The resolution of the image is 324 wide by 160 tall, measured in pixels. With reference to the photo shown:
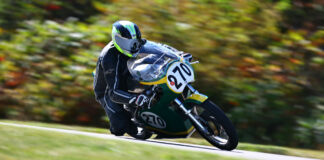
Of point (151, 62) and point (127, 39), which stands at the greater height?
point (127, 39)

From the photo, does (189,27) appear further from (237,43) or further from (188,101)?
(188,101)

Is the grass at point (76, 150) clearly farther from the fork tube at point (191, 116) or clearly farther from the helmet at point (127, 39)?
the helmet at point (127, 39)

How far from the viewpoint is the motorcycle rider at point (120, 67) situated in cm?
724

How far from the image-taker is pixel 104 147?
20.3 feet

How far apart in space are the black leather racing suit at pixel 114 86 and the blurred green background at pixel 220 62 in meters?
3.51

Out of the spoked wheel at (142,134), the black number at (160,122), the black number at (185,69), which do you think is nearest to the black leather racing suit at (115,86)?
the spoked wheel at (142,134)

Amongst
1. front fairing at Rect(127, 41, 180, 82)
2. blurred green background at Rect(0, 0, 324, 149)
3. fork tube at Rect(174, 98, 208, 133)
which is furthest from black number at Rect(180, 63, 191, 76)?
blurred green background at Rect(0, 0, 324, 149)

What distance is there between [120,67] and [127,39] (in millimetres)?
440

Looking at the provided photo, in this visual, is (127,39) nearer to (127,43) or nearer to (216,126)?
(127,43)

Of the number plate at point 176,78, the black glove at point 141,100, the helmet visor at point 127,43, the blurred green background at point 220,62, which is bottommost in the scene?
the blurred green background at point 220,62

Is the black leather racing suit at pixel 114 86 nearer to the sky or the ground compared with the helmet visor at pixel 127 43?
nearer to the ground

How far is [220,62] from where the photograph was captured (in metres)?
11.0

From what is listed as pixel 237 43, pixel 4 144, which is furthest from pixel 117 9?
pixel 4 144

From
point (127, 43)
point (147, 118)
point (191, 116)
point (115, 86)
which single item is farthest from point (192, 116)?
point (127, 43)
